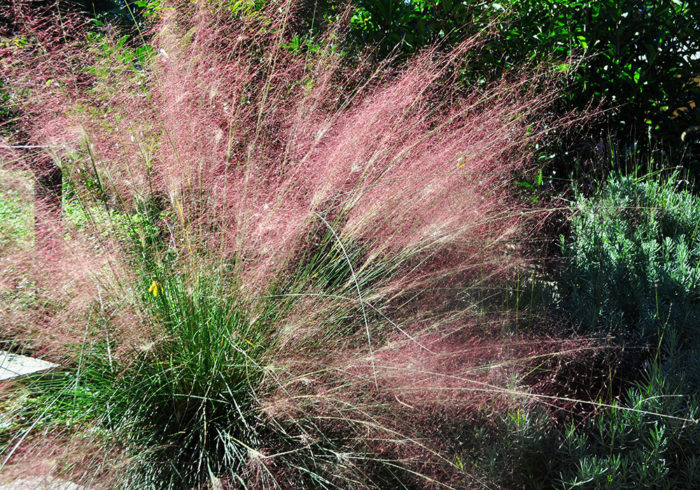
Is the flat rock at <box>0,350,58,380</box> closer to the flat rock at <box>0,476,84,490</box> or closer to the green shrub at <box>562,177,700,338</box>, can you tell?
the flat rock at <box>0,476,84,490</box>

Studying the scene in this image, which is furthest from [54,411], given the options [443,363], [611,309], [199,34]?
[611,309]

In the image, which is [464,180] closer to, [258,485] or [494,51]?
[258,485]


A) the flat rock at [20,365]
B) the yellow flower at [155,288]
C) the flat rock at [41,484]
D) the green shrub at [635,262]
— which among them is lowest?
the green shrub at [635,262]

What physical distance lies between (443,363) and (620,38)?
95.0 inches

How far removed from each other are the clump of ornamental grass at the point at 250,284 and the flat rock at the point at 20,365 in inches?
2.3

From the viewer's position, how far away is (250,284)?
5.49ft

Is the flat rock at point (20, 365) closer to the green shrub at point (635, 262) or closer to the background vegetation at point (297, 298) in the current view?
the background vegetation at point (297, 298)

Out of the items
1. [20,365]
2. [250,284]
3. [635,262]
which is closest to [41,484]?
[20,365]

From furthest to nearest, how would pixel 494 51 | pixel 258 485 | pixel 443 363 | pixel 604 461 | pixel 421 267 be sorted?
pixel 494 51 < pixel 421 267 < pixel 443 363 < pixel 258 485 < pixel 604 461

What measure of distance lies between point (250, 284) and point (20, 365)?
78 centimetres

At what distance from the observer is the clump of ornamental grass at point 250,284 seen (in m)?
1.49

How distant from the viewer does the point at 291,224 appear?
168 cm

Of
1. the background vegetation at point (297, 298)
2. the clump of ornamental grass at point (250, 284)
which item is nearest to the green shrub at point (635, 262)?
the background vegetation at point (297, 298)

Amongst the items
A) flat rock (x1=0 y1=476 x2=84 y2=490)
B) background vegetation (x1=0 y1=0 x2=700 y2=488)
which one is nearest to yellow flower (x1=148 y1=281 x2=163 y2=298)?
background vegetation (x1=0 y1=0 x2=700 y2=488)
